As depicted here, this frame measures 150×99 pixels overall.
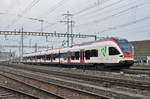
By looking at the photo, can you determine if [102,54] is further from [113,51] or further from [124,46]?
[124,46]

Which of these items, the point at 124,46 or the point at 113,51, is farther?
the point at 124,46

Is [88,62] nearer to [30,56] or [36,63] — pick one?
[36,63]

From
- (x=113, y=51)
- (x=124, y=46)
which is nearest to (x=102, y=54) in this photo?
(x=113, y=51)

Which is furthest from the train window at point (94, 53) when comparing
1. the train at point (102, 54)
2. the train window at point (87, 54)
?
the train window at point (87, 54)

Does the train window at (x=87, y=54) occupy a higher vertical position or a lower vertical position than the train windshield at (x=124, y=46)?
lower

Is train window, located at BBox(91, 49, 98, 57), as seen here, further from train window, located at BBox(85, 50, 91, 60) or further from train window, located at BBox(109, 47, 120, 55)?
train window, located at BBox(109, 47, 120, 55)

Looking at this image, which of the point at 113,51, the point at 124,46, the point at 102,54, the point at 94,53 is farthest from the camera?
the point at 94,53

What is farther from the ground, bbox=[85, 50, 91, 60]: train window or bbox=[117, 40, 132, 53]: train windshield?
bbox=[117, 40, 132, 53]: train windshield

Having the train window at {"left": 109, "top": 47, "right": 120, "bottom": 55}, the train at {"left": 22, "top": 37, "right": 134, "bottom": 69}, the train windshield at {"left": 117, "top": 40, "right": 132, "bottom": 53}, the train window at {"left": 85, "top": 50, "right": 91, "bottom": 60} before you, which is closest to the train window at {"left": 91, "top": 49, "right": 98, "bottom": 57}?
the train at {"left": 22, "top": 37, "right": 134, "bottom": 69}

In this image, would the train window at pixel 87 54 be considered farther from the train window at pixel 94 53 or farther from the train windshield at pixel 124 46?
the train windshield at pixel 124 46

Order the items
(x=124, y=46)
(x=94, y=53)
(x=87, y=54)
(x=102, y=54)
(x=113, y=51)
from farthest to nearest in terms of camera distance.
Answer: (x=87, y=54), (x=94, y=53), (x=102, y=54), (x=124, y=46), (x=113, y=51)

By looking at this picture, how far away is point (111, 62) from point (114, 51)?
1.06m

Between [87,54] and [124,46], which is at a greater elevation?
[124,46]

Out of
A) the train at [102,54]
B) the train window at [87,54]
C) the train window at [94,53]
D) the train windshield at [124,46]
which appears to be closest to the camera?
the train at [102,54]
